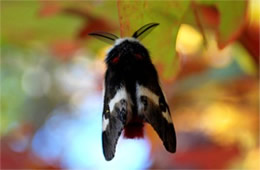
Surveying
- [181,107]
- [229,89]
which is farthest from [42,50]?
[229,89]

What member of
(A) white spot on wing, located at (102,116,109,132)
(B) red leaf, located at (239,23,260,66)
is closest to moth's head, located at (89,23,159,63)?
(A) white spot on wing, located at (102,116,109,132)

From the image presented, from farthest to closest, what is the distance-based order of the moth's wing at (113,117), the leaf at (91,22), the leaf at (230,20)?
the leaf at (91,22) < the leaf at (230,20) < the moth's wing at (113,117)

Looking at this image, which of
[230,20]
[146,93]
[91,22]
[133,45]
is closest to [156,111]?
[146,93]

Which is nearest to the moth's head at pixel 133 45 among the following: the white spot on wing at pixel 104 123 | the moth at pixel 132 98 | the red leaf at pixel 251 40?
the moth at pixel 132 98

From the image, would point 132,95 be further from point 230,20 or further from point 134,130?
point 230,20

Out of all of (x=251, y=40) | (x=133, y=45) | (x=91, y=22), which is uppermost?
(x=91, y=22)

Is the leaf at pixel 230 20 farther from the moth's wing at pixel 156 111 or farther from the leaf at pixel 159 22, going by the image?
the moth's wing at pixel 156 111
